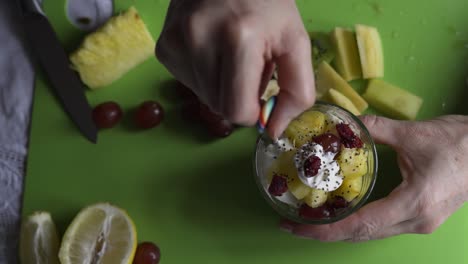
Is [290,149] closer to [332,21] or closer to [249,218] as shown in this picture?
[249,218]

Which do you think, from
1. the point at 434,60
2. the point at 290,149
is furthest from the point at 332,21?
the point at 290,149

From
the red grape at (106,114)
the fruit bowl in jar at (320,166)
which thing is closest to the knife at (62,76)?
the red grape at (106,114)

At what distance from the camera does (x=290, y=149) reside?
117cm

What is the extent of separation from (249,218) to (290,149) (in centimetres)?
25

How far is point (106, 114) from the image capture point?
1.32 m

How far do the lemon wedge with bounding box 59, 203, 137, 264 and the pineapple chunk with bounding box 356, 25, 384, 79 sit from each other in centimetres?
68

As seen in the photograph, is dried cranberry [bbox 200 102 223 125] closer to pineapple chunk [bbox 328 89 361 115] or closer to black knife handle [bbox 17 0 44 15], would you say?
pineapple chunk [bbox 328 89 361 115]

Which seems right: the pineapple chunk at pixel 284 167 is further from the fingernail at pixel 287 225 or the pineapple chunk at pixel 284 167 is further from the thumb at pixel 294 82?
the thumb at pixel 294 82

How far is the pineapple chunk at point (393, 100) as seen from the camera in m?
1.34

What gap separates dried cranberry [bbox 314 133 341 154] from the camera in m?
1.13

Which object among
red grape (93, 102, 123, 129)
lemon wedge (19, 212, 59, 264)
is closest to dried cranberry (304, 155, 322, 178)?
red grape (93, 102, 123, 129)

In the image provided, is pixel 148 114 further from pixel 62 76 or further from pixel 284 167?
pixel 284 167

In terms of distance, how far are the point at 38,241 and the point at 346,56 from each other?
86cm

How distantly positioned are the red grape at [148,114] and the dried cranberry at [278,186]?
36 cm
